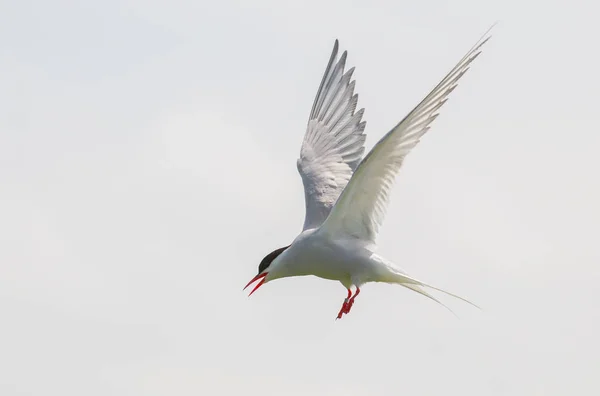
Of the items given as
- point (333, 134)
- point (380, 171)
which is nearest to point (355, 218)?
point (380, 171)

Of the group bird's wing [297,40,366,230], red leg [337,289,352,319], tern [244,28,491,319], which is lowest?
red leg [337,289,352,319]

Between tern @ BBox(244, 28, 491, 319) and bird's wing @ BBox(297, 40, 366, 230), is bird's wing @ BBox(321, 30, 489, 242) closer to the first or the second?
tern @ BBox(244, 28, 491, 319)

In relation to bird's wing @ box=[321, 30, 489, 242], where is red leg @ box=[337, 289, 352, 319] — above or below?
below

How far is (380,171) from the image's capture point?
12625mm

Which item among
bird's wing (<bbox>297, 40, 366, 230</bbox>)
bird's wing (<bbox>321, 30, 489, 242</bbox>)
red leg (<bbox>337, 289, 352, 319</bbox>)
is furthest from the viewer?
bird's wing (<bbox>297, 40, 366, 230</bbox>)

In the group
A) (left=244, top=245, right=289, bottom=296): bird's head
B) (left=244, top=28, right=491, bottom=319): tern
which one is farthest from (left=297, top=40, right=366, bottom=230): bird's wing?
(left=244, top=245, right=289, bottom=296): bird's head

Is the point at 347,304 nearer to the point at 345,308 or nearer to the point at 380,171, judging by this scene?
the point at 345,308

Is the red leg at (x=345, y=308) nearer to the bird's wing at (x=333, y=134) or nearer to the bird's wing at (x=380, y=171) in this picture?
the bird's wing at (x=380, y=171)

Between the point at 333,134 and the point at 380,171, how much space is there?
13.5ft

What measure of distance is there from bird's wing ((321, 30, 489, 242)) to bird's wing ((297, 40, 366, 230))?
2.45 meters

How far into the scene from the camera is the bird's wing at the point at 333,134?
16047 millimetres

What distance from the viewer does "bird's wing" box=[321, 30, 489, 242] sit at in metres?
11.5

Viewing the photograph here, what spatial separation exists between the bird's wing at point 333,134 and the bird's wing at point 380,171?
245 cm

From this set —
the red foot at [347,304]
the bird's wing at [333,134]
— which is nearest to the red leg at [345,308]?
the red foot at [347,304]
